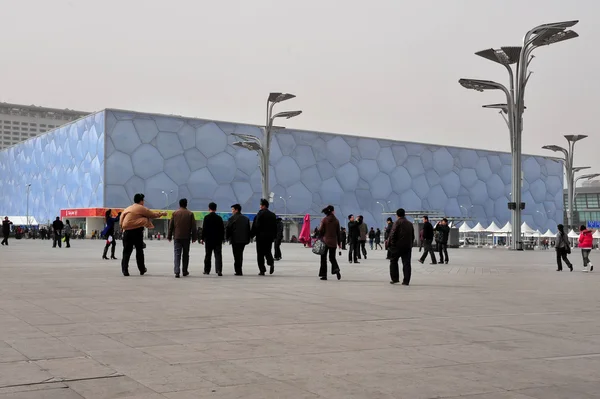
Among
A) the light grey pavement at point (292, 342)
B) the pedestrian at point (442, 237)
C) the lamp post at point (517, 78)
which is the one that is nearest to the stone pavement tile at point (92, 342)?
the light grey pavement at point (292, 342)

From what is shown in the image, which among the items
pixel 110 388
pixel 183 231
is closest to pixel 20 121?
pixel 183 231

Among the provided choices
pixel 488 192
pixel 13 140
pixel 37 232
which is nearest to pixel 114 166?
pixel 37 232

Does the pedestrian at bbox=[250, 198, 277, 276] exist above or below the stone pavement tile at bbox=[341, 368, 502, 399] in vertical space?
above

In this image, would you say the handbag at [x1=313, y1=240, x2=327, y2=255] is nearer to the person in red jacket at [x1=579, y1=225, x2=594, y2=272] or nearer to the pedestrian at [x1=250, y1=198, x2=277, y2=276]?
the pedestrian at [x1=250, y1=198, x2=277, y2=276]

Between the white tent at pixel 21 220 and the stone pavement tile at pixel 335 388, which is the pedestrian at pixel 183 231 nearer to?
the stone pavement tile at pixel 335 388

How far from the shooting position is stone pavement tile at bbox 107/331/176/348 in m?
6.19

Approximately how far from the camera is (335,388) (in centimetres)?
460

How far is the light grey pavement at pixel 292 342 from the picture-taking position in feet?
15.3

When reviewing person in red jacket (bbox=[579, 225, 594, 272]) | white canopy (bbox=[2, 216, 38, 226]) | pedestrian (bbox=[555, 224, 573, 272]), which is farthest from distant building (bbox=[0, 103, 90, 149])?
person in red jacket (bbox=[579, 225, 594, 272])

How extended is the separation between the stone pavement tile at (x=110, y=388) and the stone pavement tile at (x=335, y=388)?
0.90 m

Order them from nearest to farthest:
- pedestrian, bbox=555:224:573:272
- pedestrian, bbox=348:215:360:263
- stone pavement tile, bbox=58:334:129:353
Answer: stone pavement tile, bbox=58:334:129:353 < pedestrian, bbox=555:224:573:272 < pedestrian, bbox=348:215:360:263

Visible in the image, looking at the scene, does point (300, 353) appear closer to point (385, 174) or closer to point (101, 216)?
point (101, 216)

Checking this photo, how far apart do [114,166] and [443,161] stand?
41213 millimetres

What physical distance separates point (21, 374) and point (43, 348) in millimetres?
1035
